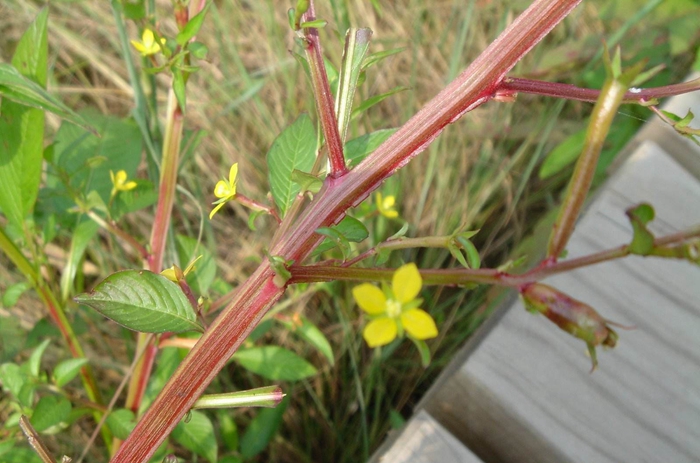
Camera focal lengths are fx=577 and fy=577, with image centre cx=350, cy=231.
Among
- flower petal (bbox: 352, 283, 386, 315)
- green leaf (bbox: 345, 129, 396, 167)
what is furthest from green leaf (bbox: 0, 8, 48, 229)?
flower petal (bbox: 352, 283, 386, 315)

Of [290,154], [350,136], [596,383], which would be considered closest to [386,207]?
[290,154]

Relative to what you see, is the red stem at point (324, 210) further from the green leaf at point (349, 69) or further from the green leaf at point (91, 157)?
the green leaf at point (91, 157)

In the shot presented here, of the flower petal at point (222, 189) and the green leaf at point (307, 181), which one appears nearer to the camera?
the green leaf at point (307, 181)

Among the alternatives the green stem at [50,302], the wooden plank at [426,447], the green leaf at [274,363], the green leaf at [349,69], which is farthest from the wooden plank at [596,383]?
the green stem at [50,302]

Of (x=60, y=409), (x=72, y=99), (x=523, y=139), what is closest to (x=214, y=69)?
(x=72, y=99)

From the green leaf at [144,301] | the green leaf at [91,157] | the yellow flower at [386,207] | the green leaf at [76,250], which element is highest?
the yellow flower at [386,207]

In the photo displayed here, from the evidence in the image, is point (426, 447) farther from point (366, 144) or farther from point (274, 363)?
point (366, 144)
